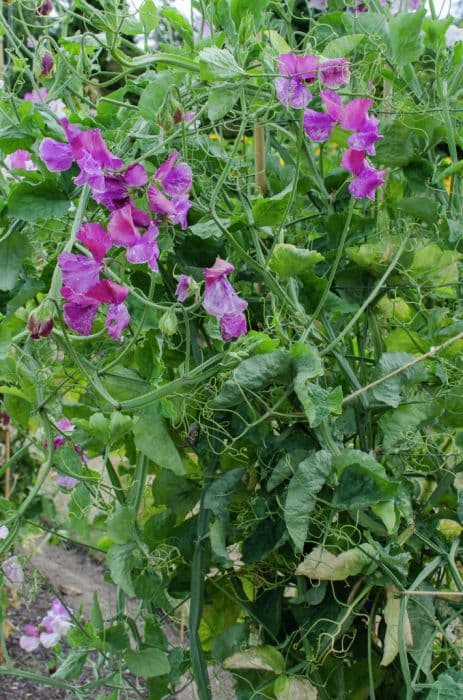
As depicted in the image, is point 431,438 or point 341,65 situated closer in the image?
point 341,65

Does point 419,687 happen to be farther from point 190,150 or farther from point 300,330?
point 190,150

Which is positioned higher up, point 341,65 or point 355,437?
point 341,65

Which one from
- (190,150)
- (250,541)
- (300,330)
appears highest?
(190,150)

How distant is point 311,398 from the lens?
77 cm

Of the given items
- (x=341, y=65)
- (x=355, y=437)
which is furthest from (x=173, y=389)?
(x=341, y=65)

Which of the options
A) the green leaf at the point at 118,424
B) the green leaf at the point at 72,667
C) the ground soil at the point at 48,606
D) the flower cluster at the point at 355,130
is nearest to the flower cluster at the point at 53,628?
the ground soil at the point at 48,606

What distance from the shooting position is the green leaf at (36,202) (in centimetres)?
83

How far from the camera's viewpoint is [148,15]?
901 millimetres

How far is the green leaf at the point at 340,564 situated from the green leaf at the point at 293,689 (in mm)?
149

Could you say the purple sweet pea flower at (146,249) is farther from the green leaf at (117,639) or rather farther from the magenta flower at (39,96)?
the green leaf at (117,639)

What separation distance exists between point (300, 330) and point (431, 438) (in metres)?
0.19

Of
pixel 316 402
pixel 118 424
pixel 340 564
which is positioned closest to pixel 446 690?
pixel 340 564

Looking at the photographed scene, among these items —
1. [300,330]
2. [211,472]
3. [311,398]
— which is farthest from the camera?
[211,472]

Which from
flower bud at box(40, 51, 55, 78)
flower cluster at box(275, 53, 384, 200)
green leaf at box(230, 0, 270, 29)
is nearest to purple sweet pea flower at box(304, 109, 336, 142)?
flower cluster at box(275, 53, 384, 200)
